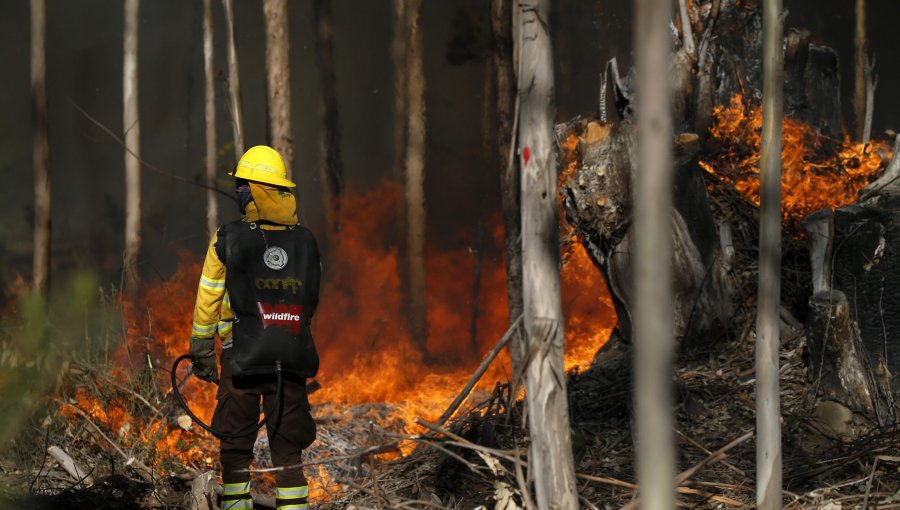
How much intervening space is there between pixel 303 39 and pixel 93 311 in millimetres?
15780

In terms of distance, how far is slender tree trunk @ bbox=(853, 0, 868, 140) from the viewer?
16.8 metres

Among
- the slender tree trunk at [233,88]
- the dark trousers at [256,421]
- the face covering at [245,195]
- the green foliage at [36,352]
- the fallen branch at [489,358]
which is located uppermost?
the slender tree trunk at [233,88]

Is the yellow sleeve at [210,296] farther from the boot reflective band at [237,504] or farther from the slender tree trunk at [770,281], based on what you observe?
the slender tree trunk at [770,281]

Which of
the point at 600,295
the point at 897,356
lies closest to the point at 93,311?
the point at 897,356

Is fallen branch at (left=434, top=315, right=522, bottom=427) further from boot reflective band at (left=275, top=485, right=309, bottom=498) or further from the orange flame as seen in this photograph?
the orange flame

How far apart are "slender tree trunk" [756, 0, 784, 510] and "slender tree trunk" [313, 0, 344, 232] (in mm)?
13208

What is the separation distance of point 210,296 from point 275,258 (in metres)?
0.41

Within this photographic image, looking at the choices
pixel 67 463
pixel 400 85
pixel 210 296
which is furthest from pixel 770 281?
pixel 400 85

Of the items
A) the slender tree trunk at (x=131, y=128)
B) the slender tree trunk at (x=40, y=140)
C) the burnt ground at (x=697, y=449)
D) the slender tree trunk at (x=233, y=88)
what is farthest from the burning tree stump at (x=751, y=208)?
the slender tree trunk at (x=131, y=128)

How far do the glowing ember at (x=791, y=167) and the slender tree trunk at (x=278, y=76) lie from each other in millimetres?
6402

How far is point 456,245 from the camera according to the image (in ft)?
60.0

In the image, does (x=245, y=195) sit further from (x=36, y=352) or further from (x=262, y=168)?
(x=36, y=352)

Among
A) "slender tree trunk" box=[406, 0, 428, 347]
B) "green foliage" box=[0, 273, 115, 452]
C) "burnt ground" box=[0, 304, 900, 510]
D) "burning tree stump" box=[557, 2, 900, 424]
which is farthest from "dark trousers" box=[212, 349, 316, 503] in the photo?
→ "slender tree trunk" box=[406, 0, 428, 347]

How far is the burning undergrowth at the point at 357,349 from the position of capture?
727cm
